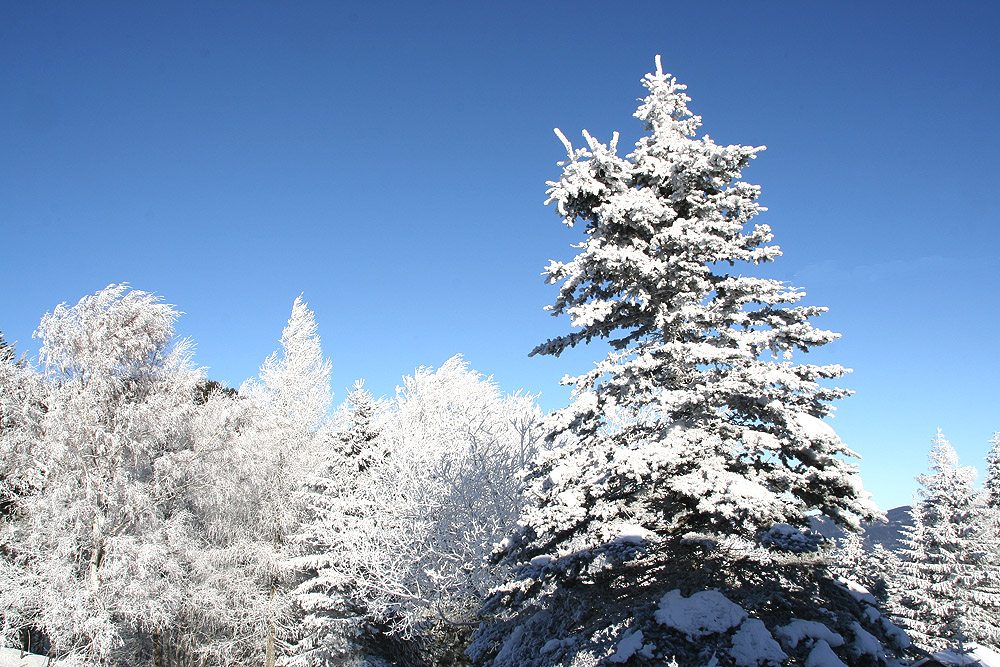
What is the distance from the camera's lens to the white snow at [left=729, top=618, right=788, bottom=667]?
526cm

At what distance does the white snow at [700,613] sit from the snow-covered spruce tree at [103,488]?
11.8m

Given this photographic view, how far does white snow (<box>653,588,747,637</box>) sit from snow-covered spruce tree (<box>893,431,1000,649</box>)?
2424 cm

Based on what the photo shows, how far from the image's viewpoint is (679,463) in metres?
7.15

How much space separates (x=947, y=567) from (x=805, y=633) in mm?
25285

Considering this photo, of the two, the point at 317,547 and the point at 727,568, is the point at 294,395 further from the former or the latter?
the point at 727,568

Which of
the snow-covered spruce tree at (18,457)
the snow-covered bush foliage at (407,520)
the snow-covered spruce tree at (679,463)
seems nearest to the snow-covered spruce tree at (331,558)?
the snow-covered bush foliage at (407,520)

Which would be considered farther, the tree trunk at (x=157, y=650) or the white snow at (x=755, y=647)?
the tree trunk at (x=157, y=650)

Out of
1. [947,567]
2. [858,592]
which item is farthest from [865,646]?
[947,567]

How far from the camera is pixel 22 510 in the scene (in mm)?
12539

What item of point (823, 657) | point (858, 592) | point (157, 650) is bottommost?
point (157, 650)

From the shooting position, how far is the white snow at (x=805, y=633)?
5.61m

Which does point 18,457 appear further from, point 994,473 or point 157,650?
point 994,473

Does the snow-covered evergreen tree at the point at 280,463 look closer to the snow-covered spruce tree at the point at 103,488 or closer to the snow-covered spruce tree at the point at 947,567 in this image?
the snow-covered spruce tree at the point at 103,488

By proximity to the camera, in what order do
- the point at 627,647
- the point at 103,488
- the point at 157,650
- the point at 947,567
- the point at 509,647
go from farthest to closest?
the point at 947,567, the point at 157,650, the point at 103,488, the point at 509,647, the point at 627,647
